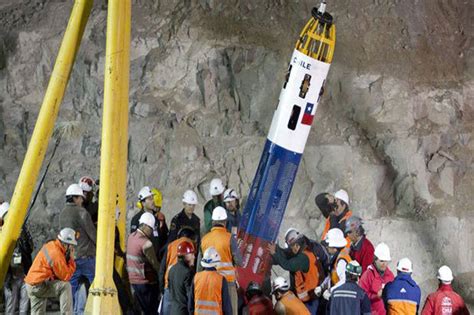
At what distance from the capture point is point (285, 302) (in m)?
15.7

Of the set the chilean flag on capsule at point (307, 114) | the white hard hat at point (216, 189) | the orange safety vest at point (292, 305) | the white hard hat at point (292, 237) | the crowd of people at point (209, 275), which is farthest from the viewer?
the white hard hat at point (216, 189)

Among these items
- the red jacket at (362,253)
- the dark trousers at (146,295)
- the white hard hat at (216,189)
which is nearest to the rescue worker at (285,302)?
the red jacket at (362,253)

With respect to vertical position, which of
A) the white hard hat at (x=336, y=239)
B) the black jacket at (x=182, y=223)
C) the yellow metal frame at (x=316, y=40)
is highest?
the yellow metal frame at (x=316, y=40)

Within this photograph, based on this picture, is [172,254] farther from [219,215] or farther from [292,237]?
[292,237]

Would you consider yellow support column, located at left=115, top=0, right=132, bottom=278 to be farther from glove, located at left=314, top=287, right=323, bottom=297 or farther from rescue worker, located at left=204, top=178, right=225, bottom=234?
glove, located at left=314, top=287, right=323, bottom=297

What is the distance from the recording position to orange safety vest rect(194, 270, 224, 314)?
15164 millimetres

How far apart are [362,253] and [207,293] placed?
357 cm

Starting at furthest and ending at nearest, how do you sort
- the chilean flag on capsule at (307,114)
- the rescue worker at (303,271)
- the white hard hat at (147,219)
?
the chilean flag on capsule at (307,114) < the white hard hat at (147,219) < the rescue worker at (303,271)

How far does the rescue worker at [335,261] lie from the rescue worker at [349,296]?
36cm

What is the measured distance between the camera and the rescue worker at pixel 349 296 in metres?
15.2

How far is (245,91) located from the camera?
22938 millimetres

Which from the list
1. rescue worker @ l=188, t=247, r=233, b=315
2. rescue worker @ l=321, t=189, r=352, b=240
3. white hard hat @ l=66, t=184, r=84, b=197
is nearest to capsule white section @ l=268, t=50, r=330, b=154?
rescue worker @ l=321, t=189, r=352, b=240

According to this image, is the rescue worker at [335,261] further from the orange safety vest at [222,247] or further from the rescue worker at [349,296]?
the orange safety vest at [222,247]

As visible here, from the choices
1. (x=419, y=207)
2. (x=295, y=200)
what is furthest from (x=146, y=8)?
(x=419, y=207)
